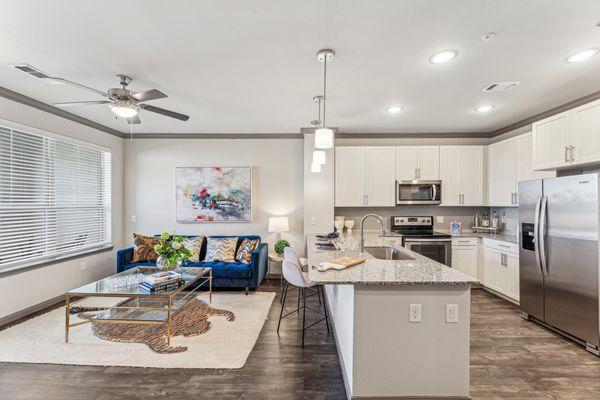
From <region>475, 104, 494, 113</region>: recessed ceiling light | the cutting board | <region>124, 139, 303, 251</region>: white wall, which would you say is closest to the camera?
the cutting board

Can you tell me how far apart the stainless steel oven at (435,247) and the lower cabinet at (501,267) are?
0.54m

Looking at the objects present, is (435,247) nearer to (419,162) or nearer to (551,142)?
(419,162)

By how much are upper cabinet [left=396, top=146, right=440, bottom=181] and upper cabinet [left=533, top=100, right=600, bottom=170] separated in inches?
55.9

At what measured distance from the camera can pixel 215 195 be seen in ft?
17.1

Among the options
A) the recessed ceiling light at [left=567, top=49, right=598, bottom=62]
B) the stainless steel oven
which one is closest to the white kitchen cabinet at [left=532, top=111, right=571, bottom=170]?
the recessed ceiling light at [left=567, top=49, right=598, bottom=62]

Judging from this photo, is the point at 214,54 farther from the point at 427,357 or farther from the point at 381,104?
the point at 427,357

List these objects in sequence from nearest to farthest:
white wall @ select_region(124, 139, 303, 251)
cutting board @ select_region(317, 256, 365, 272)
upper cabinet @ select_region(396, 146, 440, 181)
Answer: cutting board @ select_region(317, 256, 365, 272) < upper cabinet @ select_region(396, 146, 440, 181) < white wall @ select_region(124, 139, 303, 251)

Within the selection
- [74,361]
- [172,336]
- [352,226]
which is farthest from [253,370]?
[352,226]

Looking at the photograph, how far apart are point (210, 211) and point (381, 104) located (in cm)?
342

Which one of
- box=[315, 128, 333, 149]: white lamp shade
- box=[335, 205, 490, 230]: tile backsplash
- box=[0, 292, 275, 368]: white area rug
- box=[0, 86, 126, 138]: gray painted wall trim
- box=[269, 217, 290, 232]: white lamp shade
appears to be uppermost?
box=[0, 86, 126, 138]: gray painted wall trim

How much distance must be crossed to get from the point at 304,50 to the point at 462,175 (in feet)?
12.5

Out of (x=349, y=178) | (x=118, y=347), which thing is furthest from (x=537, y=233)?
(x=118, y=347)

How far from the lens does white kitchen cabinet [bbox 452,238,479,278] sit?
4484 millimetres

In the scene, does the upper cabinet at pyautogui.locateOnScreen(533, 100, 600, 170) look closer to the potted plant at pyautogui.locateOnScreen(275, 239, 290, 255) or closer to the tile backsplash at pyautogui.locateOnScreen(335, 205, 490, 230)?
the tile backsplash at pyautogui.locateOnScreen(335, 205, 490, 230)
